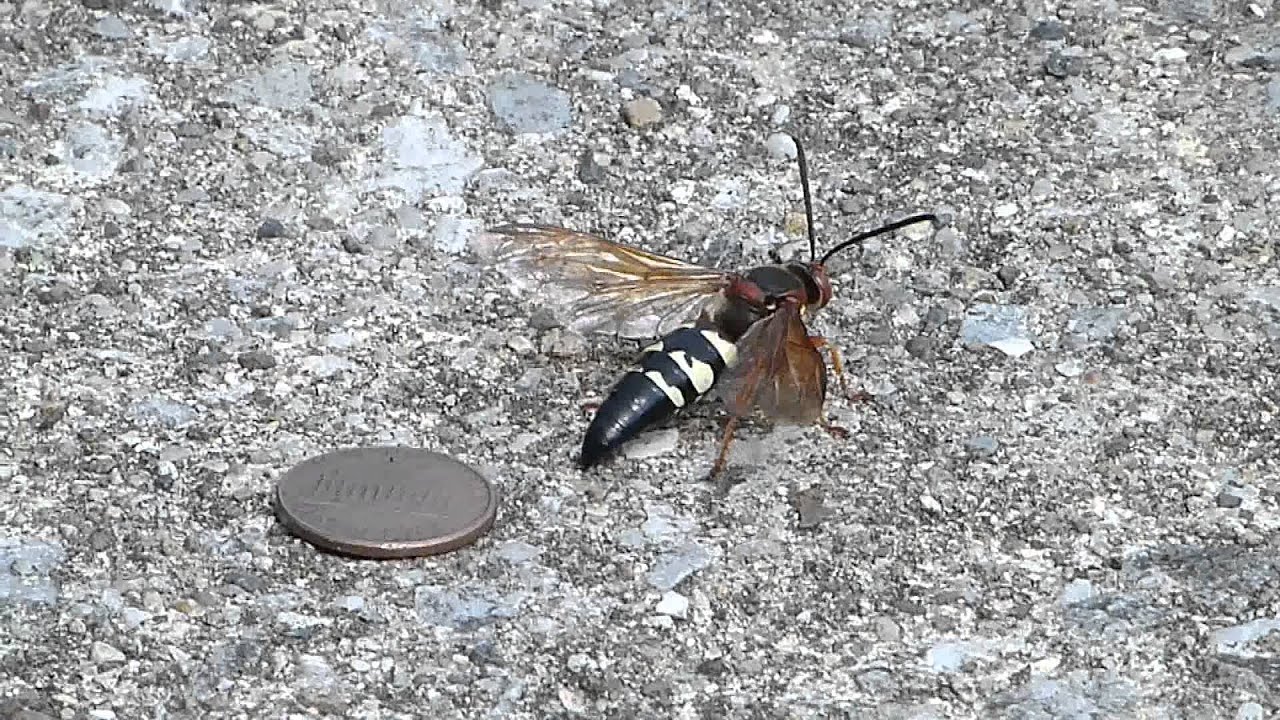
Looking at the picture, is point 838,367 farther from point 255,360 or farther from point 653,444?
point 255,360

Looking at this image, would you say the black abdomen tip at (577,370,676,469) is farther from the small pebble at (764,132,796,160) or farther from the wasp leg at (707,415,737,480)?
the small pebble at (764,132,796,160)

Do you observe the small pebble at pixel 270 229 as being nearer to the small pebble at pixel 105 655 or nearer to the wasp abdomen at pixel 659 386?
the wasp abdomen at pixel 659 386

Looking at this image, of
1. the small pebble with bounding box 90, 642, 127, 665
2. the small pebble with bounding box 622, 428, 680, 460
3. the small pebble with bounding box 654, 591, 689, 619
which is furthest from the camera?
the small pebble with bounding box 622, 428, 680, 460

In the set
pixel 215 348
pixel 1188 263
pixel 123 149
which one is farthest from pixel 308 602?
pixel 1188 263

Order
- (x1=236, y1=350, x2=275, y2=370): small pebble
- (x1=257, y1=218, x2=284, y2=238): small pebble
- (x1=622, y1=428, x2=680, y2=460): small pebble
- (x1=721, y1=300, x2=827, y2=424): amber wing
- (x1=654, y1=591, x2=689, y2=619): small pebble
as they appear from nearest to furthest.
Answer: (x1=654, y1=591, x2=689, y2=619): small pebble
(x1=721, y1=300, x2=827, y2=424): amber wing
(x1=622, y1=428, x2=680, y2=460): small pebble
(x1=236, y1=350, x2=275, y2=370): small pebble
(x1=257, y1=218, x2=284, y2=238): small pebble

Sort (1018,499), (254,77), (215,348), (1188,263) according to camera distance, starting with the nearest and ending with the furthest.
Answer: (1018,499)
(215,348)
(1188,263)
(254,77)

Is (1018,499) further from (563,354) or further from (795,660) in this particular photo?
(563,354)

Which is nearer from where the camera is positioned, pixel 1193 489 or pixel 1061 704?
pixel 1061 704

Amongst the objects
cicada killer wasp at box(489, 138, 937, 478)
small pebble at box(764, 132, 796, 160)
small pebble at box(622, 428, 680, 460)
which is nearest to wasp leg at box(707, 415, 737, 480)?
cicada killer wasp at box(489, 138, 937, 478)
